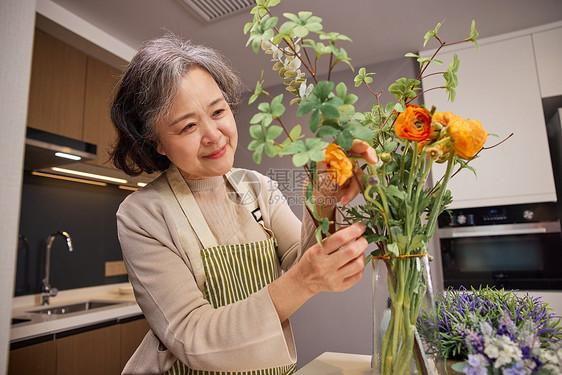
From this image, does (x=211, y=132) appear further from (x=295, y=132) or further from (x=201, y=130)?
(x=295, y=132)

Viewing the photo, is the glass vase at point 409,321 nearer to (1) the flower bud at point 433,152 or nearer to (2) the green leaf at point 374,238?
(2) the green leaf at point 374,238

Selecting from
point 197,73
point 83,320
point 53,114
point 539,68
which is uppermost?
point 539,68

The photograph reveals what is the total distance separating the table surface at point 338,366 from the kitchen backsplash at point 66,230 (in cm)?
162

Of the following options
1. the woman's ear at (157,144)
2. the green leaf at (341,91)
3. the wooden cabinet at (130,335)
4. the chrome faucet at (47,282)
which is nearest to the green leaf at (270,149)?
the green leaf at (341,91)

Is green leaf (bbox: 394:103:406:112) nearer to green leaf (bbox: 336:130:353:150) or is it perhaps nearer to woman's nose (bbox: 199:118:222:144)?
green leaf (bbox: 336:130:353:150)

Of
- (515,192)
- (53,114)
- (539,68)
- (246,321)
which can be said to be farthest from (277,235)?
(539,68)

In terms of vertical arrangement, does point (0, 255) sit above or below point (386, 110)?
below

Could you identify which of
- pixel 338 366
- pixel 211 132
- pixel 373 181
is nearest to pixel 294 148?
pixel 373 181

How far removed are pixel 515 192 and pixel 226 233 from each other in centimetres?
223

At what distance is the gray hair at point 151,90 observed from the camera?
81 centimetres

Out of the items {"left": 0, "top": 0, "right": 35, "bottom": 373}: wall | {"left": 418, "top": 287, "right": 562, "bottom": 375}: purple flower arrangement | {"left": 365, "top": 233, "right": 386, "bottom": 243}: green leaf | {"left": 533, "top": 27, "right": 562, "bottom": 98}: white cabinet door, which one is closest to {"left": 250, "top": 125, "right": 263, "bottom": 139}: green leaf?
{"left": 365, "top": 233, "right": 386, "bottom": 243}: green leaf

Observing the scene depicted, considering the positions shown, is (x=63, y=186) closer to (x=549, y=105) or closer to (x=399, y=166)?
(x=399, y=166)

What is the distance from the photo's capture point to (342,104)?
1.49ft

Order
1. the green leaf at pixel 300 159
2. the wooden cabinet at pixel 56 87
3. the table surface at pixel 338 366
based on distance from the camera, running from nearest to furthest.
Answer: the green leaf at pixel 300 159, the table surface at pixel 338 366, the wooden cabinet at pixel 56 87
